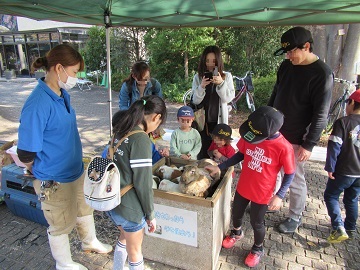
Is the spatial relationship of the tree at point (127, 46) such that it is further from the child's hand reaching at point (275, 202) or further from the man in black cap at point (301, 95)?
the child's hand reaching at point (275, 202)

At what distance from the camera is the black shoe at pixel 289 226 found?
299 centimetres

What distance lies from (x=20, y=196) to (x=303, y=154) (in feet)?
10.3

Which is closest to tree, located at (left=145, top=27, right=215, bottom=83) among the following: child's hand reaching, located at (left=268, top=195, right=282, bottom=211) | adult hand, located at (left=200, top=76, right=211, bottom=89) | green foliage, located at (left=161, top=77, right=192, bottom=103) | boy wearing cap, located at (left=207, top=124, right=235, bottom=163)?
green foliage, located at (left=161, top=77, right=192, bottom=103)

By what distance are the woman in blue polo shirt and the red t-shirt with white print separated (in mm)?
1469

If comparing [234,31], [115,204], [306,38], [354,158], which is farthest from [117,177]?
[234,31]

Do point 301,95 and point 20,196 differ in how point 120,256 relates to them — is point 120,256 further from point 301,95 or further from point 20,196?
point 301,95

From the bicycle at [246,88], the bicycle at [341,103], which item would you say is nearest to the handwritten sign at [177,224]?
the bicycle at [341,103]

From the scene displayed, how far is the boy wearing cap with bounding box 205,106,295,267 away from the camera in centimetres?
206

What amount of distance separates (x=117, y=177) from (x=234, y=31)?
11.0 metres

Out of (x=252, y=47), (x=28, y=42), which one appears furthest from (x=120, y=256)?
(x=28, y=42)

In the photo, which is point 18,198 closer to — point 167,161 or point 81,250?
point 81,250

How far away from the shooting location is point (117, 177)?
1.74m

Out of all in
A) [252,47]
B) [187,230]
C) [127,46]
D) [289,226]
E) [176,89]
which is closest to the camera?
[187,230]

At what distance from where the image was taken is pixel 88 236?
2.69 m
